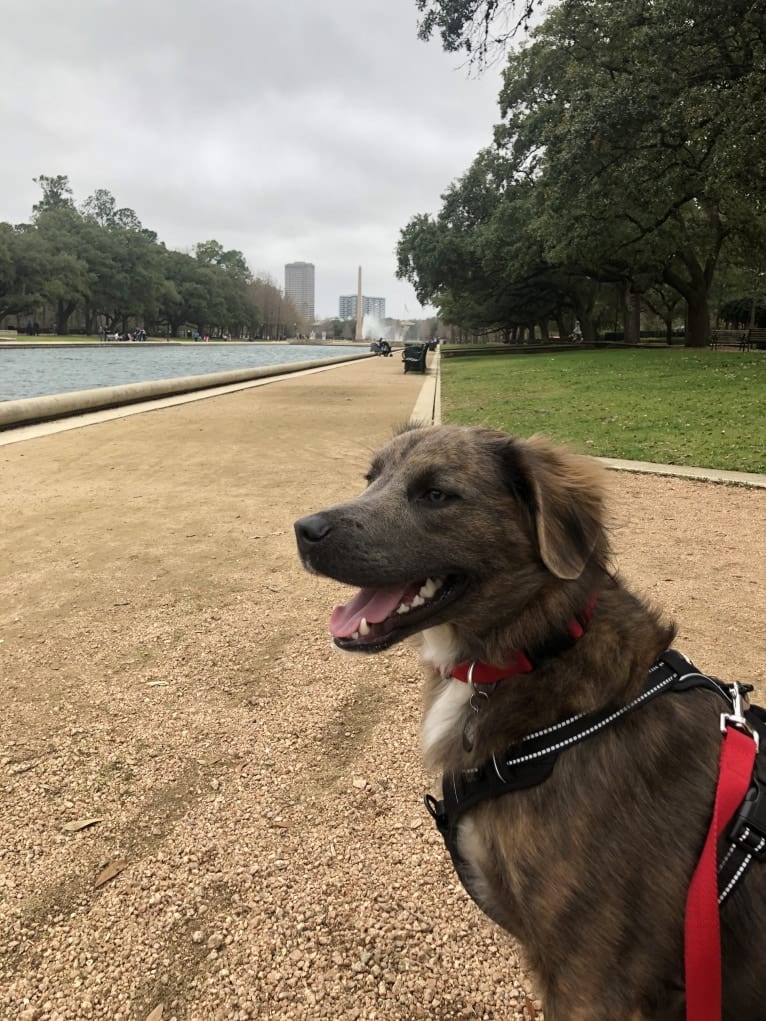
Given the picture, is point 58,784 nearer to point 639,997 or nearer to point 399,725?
point 399,725

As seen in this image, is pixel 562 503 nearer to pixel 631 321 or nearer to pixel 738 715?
pixel 738 715

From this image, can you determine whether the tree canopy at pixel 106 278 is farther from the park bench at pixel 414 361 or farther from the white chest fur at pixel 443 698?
the white chest fur at pixel 443 698

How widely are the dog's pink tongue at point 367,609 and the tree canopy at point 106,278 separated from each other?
297 ft

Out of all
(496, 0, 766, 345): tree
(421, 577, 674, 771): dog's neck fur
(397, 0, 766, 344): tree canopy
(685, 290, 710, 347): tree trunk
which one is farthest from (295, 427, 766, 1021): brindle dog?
(685, 290, 710, 347): tree trunk

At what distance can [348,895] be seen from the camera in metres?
2.50

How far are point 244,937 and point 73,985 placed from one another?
0.57 m

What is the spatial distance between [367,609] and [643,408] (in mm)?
14519

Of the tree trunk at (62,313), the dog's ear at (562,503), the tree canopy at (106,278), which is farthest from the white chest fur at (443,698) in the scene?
the tree trunk at (62,313)

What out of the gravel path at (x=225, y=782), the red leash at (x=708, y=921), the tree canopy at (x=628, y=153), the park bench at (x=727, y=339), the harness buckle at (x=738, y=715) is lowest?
the gravel path at (x=225, y=782)

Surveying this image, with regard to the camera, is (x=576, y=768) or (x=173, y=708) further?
(x=173, y=708)

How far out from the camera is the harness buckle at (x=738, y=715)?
5.91 feet

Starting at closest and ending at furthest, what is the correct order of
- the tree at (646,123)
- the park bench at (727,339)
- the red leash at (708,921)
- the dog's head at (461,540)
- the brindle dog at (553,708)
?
1. the red leash at (708,921)
2. the brindle dog at (553,708)
3. the dog's head at (461,540)
4. the tree at (646,123)
5. the park bench at (727,339)

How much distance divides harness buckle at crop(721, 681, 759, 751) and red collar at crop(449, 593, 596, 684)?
0.45 meters

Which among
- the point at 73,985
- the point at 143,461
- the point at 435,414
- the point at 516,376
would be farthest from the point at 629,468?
the point at 516,376
